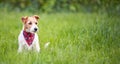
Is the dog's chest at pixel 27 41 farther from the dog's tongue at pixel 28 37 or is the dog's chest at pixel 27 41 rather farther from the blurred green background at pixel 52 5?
the blurred green background at pixel 52 5

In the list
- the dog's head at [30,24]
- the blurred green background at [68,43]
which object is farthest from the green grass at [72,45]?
the dog's head at [30,24]

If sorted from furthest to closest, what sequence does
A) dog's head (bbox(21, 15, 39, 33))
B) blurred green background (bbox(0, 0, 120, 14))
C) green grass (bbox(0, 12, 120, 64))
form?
blurred green background (bbox(0, 0, 120, 14))
dog's head (bbox(21, 15, 39, 33))
green grass (bbox(0, 12, 120, 64))

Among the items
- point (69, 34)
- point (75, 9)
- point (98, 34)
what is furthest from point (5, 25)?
point (75, 9)

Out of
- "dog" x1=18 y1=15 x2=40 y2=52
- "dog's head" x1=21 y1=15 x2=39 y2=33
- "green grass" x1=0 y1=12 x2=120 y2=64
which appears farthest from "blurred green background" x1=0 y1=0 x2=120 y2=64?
"dog's head" x1=21 y1=15 x2=39 y2=33

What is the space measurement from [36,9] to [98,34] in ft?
17.5

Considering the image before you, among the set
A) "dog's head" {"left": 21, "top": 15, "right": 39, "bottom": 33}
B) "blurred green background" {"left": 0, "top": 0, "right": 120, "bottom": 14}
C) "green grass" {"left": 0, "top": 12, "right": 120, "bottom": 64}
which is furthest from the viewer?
"blurred green background" {"left": 0, "top": 0, "right": 120, "bottom": 14}

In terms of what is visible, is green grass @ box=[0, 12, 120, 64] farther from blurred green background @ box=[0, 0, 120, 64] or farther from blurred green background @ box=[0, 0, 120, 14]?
blurred green background @ box=[0, 0, 120, 14]

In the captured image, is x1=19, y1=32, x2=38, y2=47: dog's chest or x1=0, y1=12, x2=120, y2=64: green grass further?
x1=19, y1=32, x2=38, y2=47: dog's chest

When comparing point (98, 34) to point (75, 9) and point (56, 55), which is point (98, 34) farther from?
point (75, 9)

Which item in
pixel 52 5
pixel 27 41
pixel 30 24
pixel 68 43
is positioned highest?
pixel 30 24

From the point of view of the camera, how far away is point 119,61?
5.38 metres

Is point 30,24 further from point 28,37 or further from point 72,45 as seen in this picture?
point 72,45

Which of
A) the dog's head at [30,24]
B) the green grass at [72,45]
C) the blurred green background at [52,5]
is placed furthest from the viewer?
the blurred green background at [52,5]

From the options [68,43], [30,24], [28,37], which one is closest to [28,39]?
[28,37]
